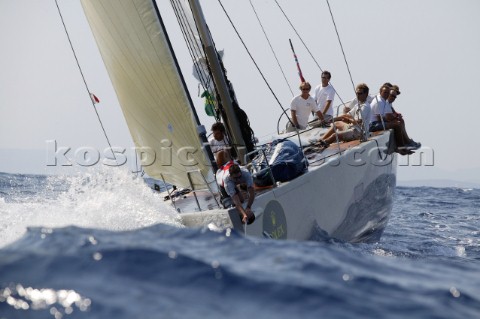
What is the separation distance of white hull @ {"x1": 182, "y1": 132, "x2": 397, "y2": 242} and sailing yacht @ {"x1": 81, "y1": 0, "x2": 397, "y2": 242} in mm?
13

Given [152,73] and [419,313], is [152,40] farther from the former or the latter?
[419,313]

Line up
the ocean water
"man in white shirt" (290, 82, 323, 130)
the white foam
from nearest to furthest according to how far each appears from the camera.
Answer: the ocean water
the white foam
"man in white shirt" (290, 82, 323, 130)

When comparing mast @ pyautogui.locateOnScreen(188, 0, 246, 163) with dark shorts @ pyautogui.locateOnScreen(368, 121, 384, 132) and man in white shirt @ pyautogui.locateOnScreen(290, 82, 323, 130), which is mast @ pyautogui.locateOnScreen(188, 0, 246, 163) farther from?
dark shorts @ pyautogui.locateOnScreen(368, 121, 384, 132)

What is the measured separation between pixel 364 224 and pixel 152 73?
3.84 meters

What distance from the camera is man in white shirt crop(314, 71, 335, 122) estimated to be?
506 inches

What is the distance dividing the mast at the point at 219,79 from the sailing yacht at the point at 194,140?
0.01 metres

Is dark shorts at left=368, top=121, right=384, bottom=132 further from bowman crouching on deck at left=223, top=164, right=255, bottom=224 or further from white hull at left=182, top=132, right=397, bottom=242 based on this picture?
bowman crouching on deck at left=223, top=164, right=255, bottom=224

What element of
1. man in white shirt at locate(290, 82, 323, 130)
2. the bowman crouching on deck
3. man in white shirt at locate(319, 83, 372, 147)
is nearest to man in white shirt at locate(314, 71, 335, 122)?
man in white shirt at locate(290, 82, 323, 130)

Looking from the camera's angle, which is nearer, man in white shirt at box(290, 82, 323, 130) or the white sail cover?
the white sail cover

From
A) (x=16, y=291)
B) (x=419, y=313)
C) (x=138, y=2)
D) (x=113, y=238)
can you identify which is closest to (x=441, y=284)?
(x=419, y=313)

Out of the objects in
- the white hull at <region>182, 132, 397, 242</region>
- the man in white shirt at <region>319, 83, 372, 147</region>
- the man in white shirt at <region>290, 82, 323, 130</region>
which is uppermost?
the man in white shirt at <region>290, 82, 323, 130</region>

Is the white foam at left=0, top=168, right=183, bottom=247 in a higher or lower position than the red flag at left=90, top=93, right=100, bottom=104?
lower

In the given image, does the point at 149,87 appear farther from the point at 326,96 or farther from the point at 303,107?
the point at 326,96

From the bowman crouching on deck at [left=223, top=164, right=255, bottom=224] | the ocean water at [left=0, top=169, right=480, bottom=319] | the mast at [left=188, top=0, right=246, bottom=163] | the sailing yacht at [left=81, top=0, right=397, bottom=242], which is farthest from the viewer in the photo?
the mast at [left=188, top=0, right=246, bottom=163]
